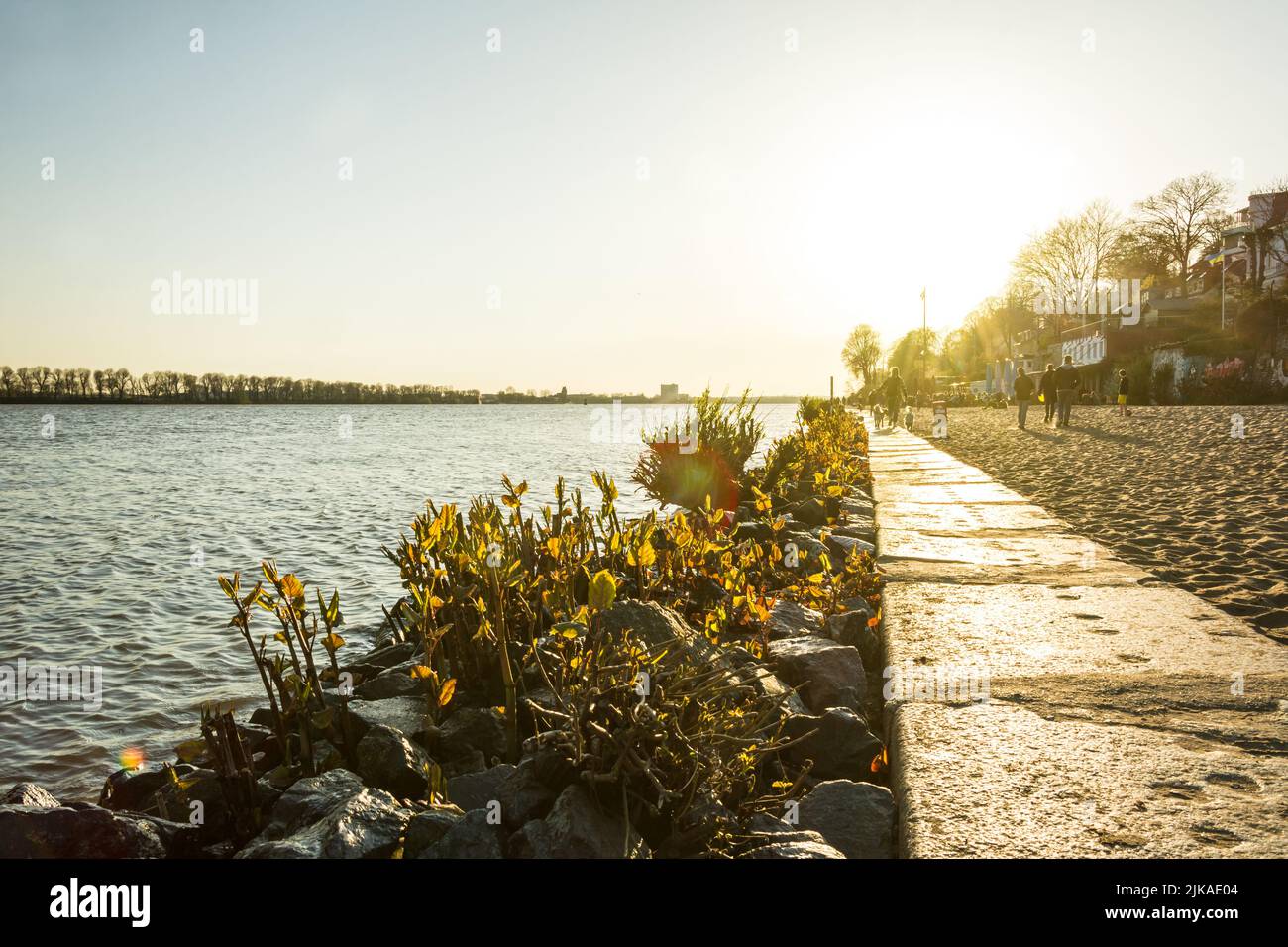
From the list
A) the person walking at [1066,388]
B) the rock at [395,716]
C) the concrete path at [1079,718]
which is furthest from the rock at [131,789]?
the person walking at [1066,388]

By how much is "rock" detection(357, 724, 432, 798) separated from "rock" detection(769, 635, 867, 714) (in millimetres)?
1506

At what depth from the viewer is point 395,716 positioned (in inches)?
123

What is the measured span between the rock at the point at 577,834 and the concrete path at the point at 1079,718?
691mm

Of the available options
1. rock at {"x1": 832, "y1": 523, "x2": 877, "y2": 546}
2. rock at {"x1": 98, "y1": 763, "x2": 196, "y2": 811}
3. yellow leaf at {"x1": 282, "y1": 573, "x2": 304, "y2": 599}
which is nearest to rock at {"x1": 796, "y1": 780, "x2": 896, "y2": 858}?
yellow leaf at {"x1": 282, "y1": 573, "x2": 304, "y2": 599}

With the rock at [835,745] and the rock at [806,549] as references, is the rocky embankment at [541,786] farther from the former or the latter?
the rock at [806,549]

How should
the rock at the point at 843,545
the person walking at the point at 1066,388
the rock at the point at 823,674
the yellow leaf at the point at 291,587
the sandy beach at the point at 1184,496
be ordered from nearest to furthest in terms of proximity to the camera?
1. the yellow leaf at the point at 291,587
2. the rock at the point at 823,674
3. the sandy beach at the point at 1184,496
4. the rock at the point at 843,545
5. the person walking at the point at 1066,388

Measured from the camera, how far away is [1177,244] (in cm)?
6106

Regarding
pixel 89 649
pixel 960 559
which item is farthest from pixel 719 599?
pixel 89 649

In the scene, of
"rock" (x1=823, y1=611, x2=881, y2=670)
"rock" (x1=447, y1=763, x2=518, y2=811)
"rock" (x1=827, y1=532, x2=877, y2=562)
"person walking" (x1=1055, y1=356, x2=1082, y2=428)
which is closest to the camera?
"rock" (x1=447, y1=763, x2=518, y2=811)

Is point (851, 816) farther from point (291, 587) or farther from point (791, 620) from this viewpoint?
point (791, 620)

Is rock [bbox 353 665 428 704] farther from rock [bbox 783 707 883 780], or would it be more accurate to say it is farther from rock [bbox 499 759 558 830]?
rock [bbox 783 707 883 780]

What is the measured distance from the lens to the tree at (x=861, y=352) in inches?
3743

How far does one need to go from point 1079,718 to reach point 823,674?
116 cm

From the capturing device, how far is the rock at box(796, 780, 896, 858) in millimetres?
2172
